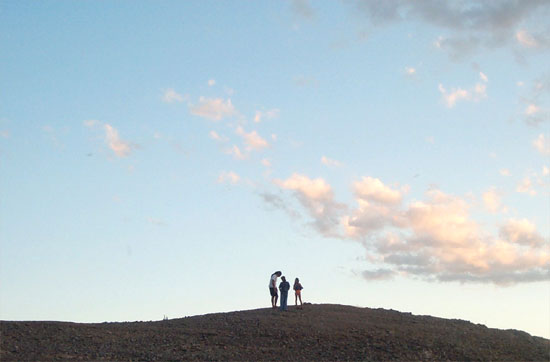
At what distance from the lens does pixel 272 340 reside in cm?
3050

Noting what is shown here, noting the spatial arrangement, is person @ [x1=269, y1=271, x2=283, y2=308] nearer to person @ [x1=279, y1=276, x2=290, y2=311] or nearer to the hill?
person @ [x1=279, y1=276, x2=290, y2=311]

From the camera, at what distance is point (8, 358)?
88.5 ft

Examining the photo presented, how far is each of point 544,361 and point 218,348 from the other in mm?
13900

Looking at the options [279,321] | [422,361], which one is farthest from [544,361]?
[279,321]

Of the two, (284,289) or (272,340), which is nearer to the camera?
(272,340)

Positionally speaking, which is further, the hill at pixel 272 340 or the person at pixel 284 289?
the person at pixel 284 289

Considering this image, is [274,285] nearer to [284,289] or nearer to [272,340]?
[284,289]

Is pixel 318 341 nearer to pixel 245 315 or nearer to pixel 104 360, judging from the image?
pixel 245 315

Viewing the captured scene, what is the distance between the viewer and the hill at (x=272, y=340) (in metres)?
28.4

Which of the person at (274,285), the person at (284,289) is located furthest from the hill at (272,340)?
the person at (274,285)

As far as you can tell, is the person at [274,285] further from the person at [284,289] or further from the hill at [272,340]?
the hill at [272,340]

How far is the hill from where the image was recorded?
28.4m

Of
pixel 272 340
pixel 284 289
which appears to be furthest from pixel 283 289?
pixel 272 340

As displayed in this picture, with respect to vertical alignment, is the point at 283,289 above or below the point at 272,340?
above
